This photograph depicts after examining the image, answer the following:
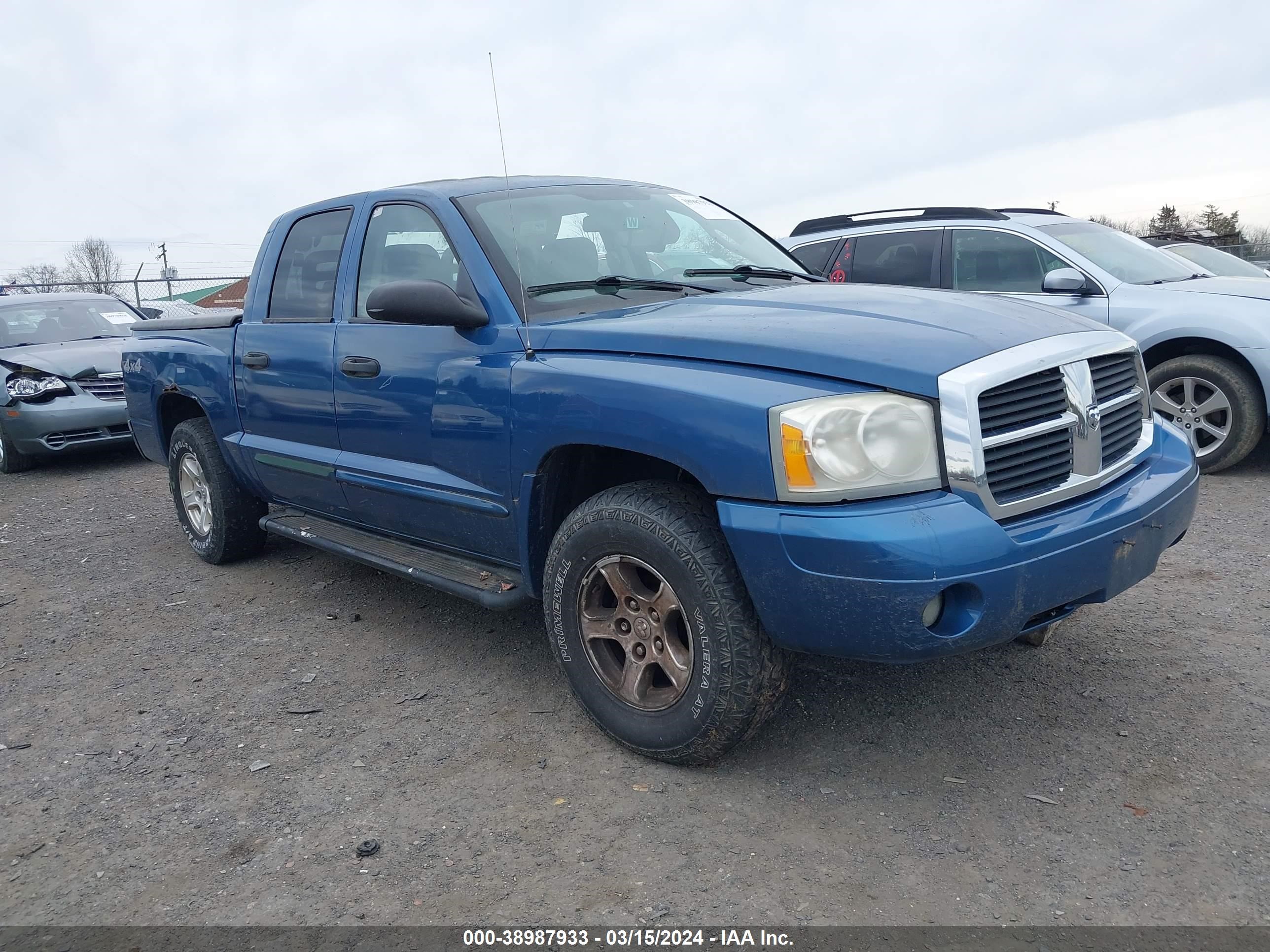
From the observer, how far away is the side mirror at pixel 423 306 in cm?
331

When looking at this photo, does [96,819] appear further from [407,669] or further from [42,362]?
[42,362]

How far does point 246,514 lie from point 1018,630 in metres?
4.11

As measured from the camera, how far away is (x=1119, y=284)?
6527 mm

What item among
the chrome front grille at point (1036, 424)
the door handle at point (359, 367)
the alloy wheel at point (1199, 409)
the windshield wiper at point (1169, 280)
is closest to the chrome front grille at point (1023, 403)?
the chrome front grille at point (1036, 424)

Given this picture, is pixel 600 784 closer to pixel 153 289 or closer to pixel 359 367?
pixel 359 367

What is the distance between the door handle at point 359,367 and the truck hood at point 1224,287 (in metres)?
5.16

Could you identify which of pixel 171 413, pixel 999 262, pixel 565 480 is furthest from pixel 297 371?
pixel 999 262

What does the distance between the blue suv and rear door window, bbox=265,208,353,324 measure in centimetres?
262

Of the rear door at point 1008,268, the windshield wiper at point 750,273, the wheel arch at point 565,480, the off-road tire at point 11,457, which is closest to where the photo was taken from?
the wheel arch at point 565,480

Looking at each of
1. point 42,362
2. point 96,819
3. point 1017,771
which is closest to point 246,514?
point 96,819

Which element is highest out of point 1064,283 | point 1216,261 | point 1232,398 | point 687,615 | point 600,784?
point 1064,283

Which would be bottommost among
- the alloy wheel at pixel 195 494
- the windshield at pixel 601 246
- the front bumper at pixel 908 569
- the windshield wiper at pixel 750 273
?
the alloy wheel at pixel 195 494

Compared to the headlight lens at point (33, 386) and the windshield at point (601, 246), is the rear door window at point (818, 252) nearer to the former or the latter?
the windshield at point (601, 246)

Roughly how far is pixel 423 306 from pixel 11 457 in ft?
24.1
